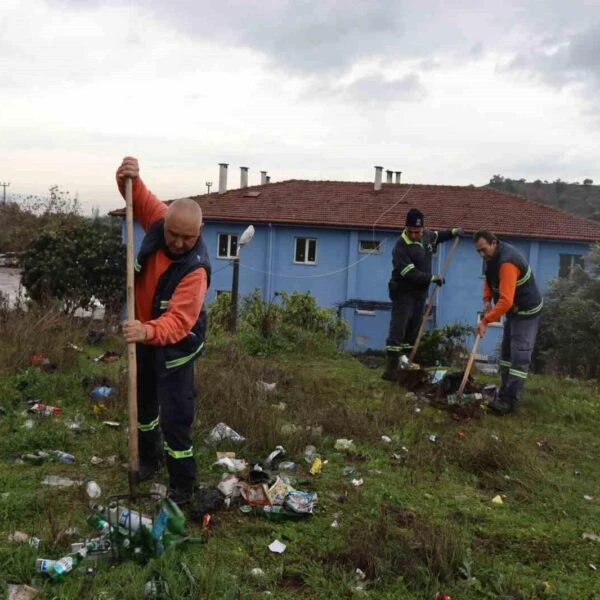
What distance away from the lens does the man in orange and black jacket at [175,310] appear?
3619mm

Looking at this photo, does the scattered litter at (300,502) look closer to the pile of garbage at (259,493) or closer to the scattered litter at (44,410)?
the pile of garbage at (259,493)

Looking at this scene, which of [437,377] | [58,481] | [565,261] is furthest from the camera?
[565,261]

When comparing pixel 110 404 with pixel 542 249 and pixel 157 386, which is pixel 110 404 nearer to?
pixel 157 386

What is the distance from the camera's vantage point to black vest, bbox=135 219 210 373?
12.3 feet

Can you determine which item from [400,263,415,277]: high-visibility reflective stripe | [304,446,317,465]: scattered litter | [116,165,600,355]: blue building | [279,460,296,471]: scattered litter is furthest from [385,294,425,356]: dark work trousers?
[116,165,600,355]: blue building

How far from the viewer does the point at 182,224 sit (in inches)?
141

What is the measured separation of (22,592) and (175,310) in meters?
Result: 1.51

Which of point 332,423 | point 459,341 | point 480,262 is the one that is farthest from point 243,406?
point 480,262

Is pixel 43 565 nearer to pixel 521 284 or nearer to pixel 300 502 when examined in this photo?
pixel 300 502

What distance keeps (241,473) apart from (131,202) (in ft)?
6.23

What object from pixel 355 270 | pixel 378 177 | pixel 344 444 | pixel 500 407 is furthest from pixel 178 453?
pixel 378 177

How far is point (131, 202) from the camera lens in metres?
3.84

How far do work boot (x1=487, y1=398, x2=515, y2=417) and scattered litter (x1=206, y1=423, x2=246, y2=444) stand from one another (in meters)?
2.81

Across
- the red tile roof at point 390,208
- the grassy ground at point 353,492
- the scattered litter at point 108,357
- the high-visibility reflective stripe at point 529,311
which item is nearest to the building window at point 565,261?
the red tile roof at point 390,208
